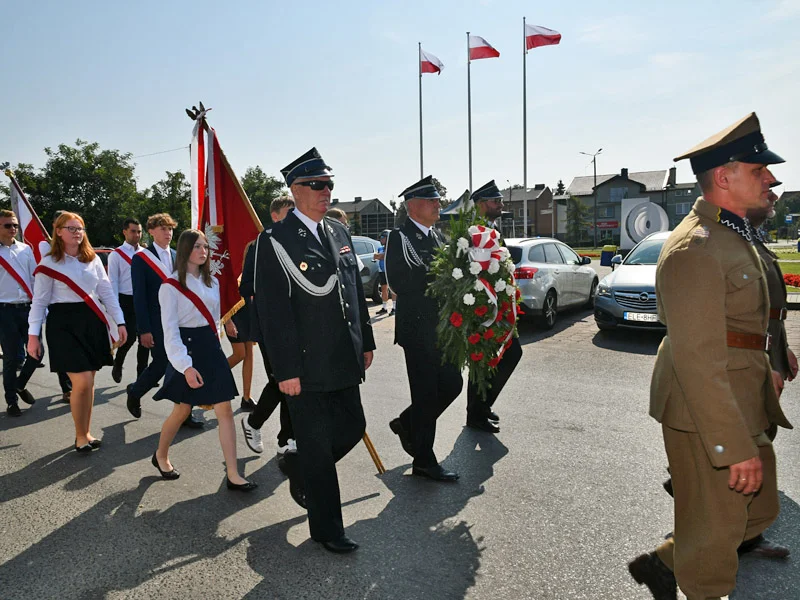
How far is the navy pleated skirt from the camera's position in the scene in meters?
4.52

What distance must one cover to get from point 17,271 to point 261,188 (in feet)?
216

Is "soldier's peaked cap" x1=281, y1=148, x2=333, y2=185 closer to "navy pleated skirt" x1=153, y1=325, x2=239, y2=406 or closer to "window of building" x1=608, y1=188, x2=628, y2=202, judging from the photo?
"navy pleated skirt" x1=153, y1=325, x2=239, y2=406

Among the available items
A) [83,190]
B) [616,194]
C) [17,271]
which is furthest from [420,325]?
[616,194]

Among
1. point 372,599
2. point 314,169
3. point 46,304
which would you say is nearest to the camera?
point 372,599

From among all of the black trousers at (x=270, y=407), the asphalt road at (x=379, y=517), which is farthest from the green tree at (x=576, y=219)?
the black trousers at (x=270, y=407)

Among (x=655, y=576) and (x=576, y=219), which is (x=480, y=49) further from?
(x=576, y=219)

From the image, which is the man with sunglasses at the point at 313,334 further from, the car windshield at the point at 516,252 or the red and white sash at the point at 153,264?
the car windshield at the point at 516,252

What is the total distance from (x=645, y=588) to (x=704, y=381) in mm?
1321

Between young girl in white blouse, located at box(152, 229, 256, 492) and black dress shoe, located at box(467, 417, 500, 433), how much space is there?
2.13 metres

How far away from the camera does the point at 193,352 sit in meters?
4.59

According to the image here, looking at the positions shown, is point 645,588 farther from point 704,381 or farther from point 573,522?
point 704,381

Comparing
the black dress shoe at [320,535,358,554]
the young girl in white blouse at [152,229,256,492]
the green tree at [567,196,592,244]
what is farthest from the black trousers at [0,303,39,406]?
the green tree at [567,196,592,244]

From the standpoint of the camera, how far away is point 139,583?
3.21 m

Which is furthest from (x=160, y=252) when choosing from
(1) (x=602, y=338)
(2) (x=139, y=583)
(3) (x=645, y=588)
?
(1) (x=602, y=338)
